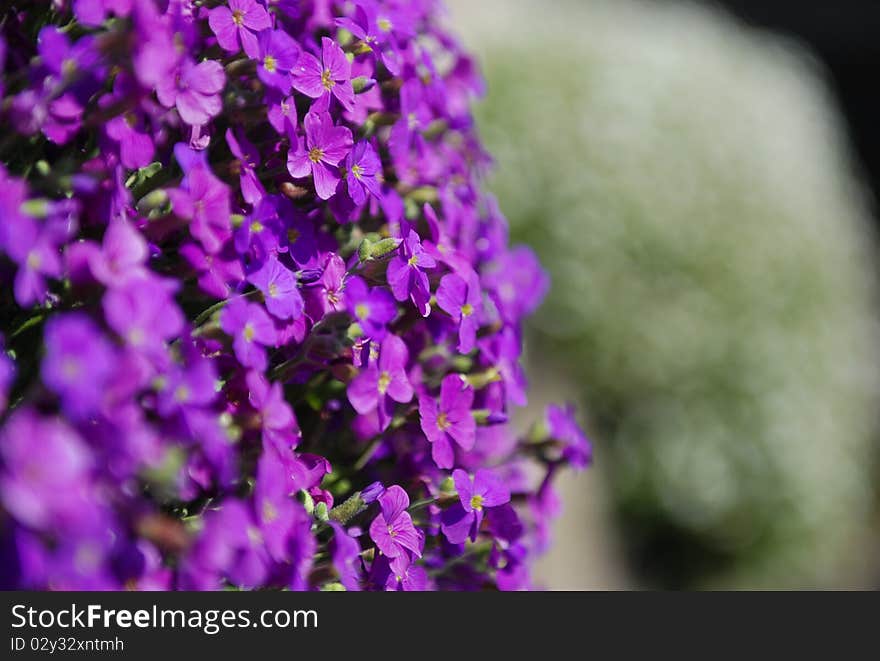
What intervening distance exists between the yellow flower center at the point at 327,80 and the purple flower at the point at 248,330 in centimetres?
25

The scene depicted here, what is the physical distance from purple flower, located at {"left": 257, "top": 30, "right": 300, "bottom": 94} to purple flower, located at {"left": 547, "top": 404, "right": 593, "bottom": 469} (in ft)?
1.90

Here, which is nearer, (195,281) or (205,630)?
(205,630)

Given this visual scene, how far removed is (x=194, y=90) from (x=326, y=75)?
15cm

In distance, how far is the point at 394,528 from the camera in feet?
2.71

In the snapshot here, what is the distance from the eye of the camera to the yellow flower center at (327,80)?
2.86 ft

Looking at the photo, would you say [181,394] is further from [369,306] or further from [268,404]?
[369,306]

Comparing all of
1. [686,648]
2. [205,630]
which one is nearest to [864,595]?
[686,648]

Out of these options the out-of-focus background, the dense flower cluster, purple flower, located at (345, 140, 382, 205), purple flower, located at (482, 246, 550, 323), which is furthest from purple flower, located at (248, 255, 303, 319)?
the out-of-focus background

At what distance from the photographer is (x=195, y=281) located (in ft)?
2.72

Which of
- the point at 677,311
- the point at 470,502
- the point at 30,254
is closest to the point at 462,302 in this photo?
the point at 470,502

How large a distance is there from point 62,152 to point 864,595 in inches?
37.6

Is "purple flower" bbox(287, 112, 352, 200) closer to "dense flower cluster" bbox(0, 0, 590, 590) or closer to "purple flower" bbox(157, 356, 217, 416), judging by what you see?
"dense flower cluster" bbox(0, 0, 590, 590)

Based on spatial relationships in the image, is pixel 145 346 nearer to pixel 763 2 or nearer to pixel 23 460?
pixel 23 460

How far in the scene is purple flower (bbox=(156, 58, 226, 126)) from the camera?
2.52ft
